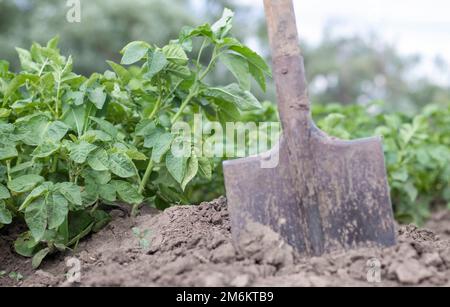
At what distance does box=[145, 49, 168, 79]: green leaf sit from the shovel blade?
0.51 meters

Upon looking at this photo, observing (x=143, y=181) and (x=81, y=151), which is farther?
(x=143, y=181)

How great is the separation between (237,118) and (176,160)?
41 centimetres

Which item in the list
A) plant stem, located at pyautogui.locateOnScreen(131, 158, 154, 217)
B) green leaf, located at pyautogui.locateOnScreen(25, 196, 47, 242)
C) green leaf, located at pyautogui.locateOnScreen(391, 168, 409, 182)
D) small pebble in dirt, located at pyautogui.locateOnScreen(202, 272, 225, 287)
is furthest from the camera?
green leaf, located at pyautogui.locateOnScreen(391, 168, 409, 182)

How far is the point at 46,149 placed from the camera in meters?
2.14

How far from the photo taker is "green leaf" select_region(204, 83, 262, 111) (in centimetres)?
239

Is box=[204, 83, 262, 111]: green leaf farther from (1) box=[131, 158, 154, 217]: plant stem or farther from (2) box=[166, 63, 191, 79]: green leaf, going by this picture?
(1) box=[131, 158, 154, 217]: plant stem

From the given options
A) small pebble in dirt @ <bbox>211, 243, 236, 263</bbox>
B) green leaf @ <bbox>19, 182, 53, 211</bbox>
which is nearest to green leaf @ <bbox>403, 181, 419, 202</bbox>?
small pebble in dirt @ <bbox>211, 243, 236, 263</bbox>

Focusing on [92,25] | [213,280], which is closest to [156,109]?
[213,280]

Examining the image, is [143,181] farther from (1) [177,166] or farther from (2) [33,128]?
(2) [33,128]

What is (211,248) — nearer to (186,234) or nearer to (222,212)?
(186,234)

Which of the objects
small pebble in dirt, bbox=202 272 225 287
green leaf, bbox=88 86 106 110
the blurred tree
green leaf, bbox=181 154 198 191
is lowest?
small pebble in dirt, bbox=202 272 225 287

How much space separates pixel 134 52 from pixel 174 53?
16 cm

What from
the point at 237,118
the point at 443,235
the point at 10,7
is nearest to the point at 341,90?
the point at 10,7
